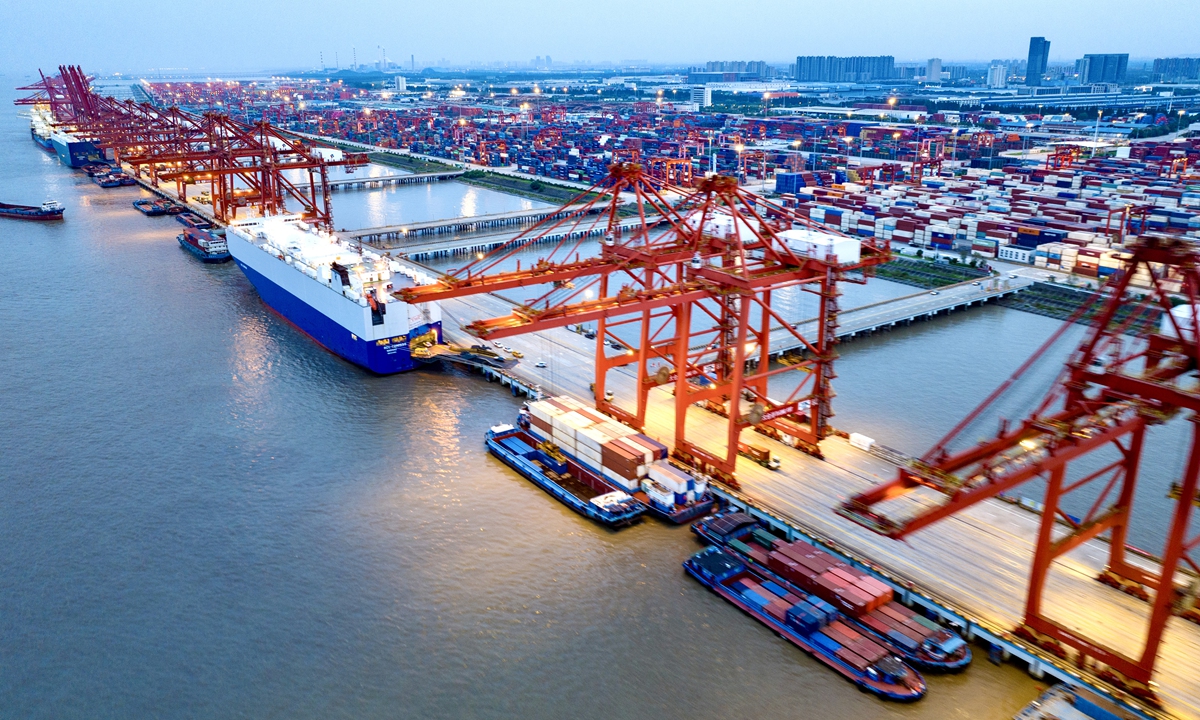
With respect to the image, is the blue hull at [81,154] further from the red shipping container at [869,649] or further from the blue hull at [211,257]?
the red shipping container at [869,649]

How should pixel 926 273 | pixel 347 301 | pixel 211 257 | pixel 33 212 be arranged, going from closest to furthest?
1. pixel 347 301
2. pixel 926 273
3. pixel 211 257
4. pixel 33 212

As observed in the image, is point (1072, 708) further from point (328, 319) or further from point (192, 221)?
point (192, 221)

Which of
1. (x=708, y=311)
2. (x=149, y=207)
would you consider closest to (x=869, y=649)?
(x=708, y=311)

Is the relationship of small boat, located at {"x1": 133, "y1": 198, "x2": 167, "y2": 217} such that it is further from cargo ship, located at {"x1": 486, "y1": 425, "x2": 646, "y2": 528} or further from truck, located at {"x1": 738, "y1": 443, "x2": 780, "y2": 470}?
truck, located at {"x1": 738, "y1": 443, "x2": 780, "y2": 470}

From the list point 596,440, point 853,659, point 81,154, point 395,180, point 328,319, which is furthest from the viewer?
point 81,154

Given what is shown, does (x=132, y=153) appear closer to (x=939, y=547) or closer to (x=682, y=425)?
(x=682, y=425)

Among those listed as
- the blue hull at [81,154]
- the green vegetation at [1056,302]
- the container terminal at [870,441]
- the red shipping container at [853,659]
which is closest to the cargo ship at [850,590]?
the container terminal at [870,441]

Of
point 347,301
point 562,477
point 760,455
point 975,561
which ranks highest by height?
point 347,301

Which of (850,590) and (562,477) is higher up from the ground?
(850,590)
